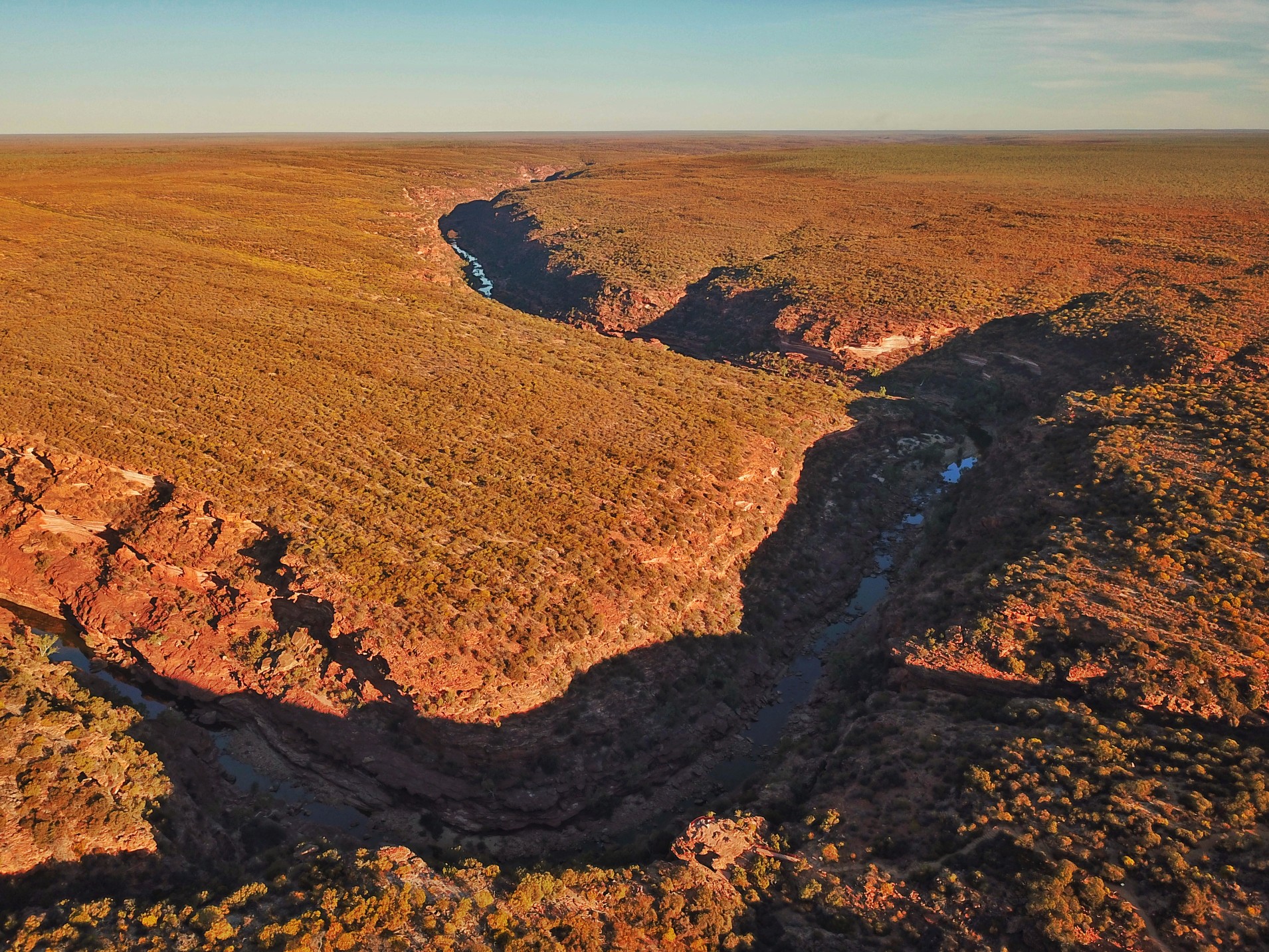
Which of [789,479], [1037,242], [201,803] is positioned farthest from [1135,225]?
[201,803]

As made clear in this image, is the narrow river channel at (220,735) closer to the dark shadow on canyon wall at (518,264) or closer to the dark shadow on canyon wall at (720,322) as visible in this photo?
the dark shadow on canyon wall at (720,322)

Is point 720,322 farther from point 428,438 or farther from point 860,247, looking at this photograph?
point 428,438

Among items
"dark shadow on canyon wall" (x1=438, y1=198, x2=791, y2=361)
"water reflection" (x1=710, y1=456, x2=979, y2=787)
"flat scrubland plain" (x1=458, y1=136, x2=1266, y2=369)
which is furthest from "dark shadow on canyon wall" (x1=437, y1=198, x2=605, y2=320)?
"water reflection" (x1=710, y1=456, x2=979, y2=787)

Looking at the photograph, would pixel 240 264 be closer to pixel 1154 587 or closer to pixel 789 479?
pixel 789 479

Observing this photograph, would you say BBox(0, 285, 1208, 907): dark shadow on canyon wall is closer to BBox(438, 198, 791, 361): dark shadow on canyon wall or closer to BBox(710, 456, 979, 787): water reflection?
→ BBox(710, 456, 979, 787): water reflection

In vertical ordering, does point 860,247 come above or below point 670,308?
above

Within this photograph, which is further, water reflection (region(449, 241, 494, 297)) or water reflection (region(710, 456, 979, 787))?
water reflection (region(449, 241, 494, 297))

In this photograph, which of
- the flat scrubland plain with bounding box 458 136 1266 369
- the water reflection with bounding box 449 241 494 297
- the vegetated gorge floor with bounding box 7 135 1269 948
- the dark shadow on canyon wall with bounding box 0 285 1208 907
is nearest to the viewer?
the vegetated gorge floor with bounding box 7 135 1269 948

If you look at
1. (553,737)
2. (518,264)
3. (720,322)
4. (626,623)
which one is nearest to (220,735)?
(553,737)

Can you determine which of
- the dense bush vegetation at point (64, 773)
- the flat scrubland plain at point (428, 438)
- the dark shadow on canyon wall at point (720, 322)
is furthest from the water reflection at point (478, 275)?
the dense bush vegetation at point (64, 773)
